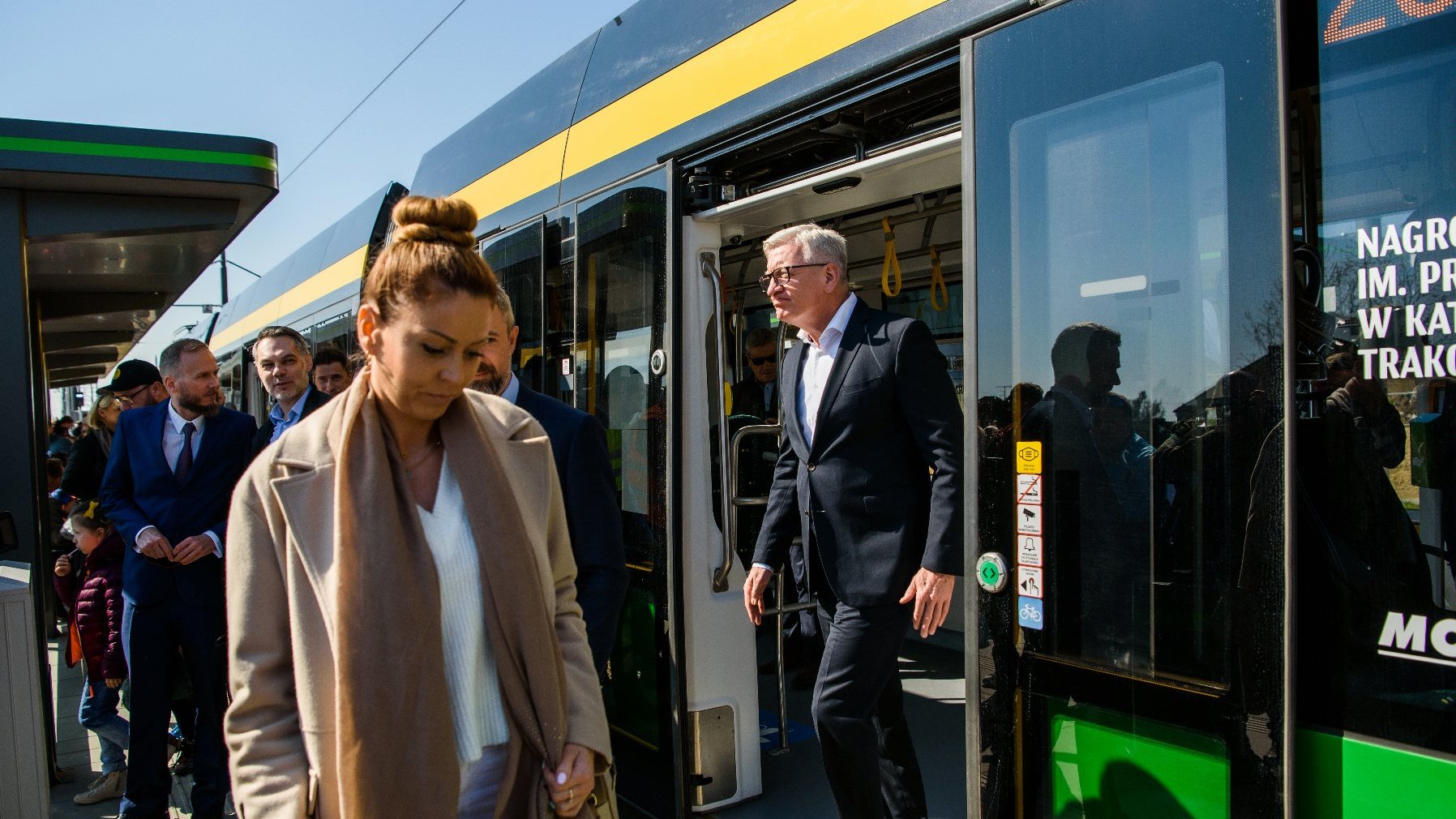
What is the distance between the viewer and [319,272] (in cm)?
851

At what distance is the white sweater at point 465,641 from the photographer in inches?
59.5

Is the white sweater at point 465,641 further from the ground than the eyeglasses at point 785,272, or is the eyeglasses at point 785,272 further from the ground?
the eyeglasses at point 785,272

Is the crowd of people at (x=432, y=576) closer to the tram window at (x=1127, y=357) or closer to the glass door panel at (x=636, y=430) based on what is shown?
the tram window at (x=1127, y=357)

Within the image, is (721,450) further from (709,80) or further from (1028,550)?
(1028,550)

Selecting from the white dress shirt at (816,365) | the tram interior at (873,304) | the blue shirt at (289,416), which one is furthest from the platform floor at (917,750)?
the blue shirt at (289,416)

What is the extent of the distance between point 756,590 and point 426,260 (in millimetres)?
1890

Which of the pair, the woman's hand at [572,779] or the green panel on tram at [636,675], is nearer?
the woman's hand at [572,779]

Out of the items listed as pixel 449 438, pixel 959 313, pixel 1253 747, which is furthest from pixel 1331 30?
pixel 959 313

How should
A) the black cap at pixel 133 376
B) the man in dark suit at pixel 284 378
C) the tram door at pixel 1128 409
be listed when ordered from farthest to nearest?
the black cap at pixel 133 376
the man in dark suit at pixel 284 378
the tram door at pixel 1128 409

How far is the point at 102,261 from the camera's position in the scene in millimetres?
5680

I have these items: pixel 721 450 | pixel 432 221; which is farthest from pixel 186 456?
pixel 432 221

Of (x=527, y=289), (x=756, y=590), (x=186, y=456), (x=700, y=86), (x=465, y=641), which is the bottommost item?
(x=756, y=590)

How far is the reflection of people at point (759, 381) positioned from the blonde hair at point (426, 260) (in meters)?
4.13

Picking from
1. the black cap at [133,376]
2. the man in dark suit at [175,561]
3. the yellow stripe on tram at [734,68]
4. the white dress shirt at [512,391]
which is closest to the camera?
the white dress shirt at [512,391]
